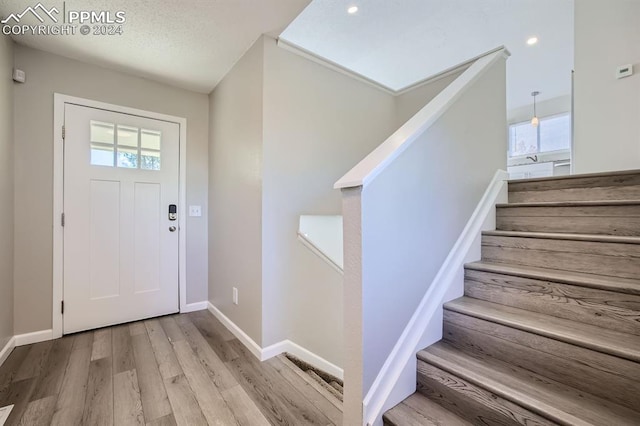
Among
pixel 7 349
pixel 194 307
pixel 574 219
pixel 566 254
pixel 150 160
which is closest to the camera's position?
pixel 566 254

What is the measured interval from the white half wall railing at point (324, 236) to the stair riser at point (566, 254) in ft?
3.22

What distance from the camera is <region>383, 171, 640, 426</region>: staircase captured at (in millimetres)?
929

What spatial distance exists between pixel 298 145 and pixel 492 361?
5.98 ft

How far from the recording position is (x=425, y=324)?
1.31 metres

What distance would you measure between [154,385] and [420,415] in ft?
4.99

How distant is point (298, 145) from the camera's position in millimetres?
2178

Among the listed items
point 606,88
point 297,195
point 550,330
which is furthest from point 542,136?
point 550,330

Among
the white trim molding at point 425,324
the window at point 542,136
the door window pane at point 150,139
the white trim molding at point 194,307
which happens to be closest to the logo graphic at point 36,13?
the door window pane at point 150,139

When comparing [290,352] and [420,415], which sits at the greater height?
[420,415]

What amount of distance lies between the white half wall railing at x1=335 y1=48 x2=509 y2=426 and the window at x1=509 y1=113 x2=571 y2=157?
4.50m

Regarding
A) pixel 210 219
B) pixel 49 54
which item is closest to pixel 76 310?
pixel 210 219

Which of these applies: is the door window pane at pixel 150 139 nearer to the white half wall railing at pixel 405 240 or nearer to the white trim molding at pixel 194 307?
the white trim molding at pixel 194 307

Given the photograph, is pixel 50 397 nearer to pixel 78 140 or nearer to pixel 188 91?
pixel 78 140

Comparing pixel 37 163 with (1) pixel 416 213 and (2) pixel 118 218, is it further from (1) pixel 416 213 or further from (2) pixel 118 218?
(1) pixel 416 213
